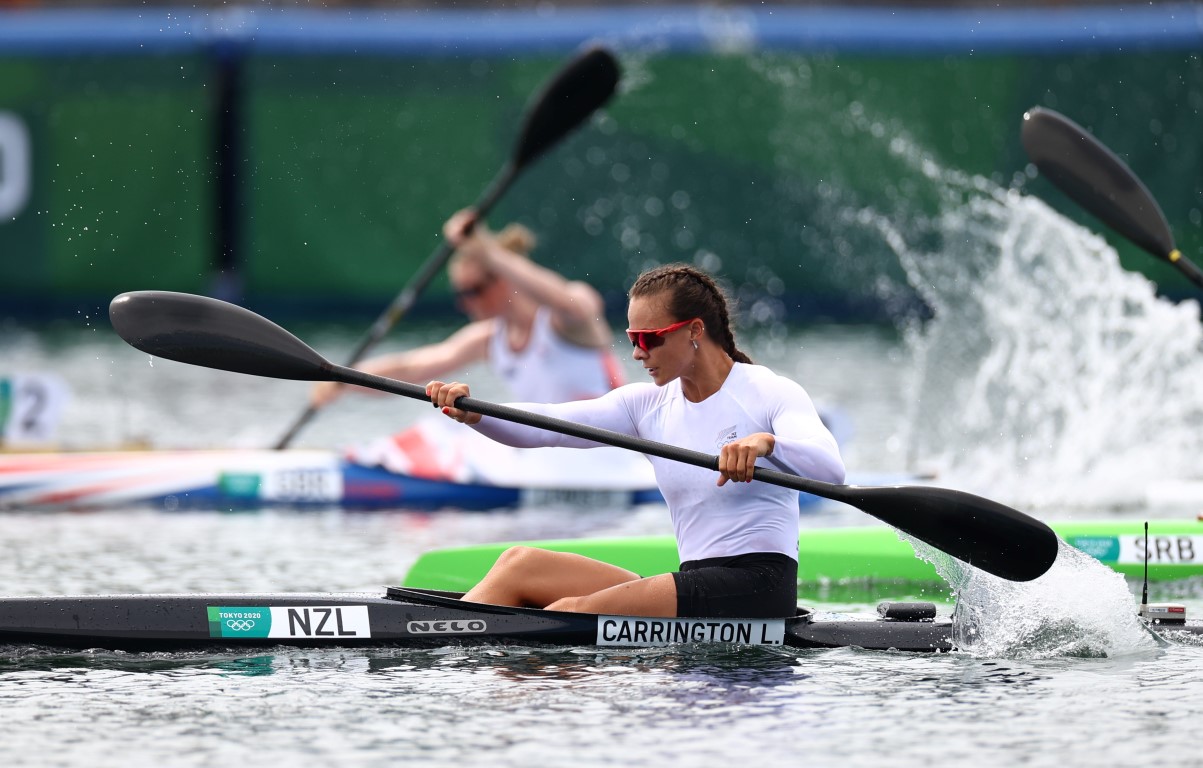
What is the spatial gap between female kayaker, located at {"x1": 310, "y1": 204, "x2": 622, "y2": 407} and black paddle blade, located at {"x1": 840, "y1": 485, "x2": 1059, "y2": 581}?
420 cm

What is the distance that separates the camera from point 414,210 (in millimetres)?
19688

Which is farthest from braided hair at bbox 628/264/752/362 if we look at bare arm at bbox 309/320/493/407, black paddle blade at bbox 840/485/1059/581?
bare arm at bbox 309/320/493/407

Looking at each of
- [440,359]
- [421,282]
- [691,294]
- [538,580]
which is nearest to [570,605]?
[538,580]

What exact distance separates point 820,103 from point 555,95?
986 cm

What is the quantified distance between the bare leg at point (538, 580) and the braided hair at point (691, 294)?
0.83 metres

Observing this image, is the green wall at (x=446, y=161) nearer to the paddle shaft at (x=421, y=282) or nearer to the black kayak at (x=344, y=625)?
the paddle shaft at (x=421, y=282)

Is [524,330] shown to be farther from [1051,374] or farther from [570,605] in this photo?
[570,605]

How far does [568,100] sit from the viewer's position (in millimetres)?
9953

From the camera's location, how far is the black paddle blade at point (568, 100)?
9.79 m

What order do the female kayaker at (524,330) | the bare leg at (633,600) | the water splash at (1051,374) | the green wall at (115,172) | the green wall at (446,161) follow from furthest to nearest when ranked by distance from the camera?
1. the green wall at (115,172)
2. the green wall at (446,161)
3. the water splash at (1051,374)
4. the female kayaker at (524,330)
5. the bare leg at (633,600)

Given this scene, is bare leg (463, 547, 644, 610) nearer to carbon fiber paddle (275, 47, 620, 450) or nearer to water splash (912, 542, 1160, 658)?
water splash (912, 542, 1160, 658)

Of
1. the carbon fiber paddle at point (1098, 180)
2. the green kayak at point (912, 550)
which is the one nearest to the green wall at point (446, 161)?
the carbon fiber paddle at point (1098, 180)

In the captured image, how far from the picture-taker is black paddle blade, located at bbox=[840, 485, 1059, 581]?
5875 millimetres

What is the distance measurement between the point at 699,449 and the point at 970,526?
0.85m
